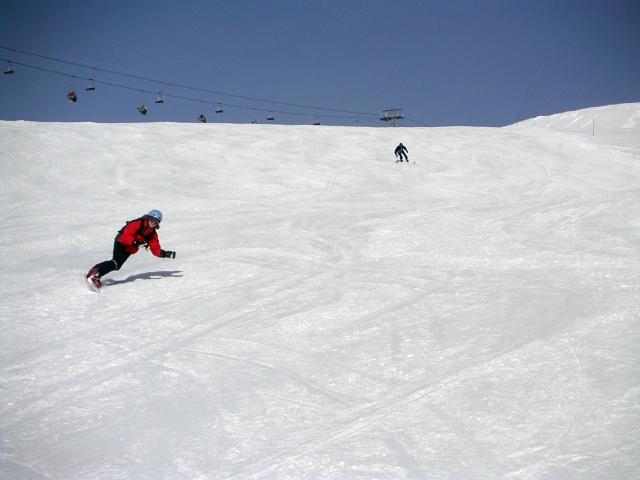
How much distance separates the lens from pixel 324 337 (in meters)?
7.66

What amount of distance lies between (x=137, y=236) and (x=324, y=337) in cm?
420

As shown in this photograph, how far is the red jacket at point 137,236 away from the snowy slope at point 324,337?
1.93 ft

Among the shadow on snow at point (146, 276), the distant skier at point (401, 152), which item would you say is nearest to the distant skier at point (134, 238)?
the shadow on snow at point (146, 276)

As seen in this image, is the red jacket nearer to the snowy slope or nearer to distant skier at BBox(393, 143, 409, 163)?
the snowy slope

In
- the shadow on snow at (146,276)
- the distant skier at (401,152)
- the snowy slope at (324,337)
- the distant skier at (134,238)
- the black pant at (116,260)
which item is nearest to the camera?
the snowy slope at (324,337)

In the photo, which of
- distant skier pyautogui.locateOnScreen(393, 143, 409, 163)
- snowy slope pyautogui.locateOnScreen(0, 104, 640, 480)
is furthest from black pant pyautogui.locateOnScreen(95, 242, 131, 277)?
distant skier pyautogui.locateOnScreen(393, 143, 409, 163)

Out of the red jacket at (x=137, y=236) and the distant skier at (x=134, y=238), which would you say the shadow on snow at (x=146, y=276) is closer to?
the distant skier at (x=134, y=238)

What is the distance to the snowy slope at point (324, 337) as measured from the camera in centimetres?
488

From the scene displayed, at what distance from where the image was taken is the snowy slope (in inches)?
192

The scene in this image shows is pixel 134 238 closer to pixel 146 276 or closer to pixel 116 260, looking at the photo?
pixel 116 260

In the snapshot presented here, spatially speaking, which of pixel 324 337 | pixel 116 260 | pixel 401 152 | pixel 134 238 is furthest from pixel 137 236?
pixel 401 152

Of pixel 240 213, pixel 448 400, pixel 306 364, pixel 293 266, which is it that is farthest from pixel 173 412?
pixel 240 213

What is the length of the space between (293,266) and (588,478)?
24.7ft

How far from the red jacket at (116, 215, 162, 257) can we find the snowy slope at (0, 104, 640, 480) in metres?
0.59
